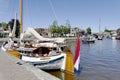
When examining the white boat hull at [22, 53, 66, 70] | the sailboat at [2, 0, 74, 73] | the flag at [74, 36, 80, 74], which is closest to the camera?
the flag at [74, 36, 80, 74]

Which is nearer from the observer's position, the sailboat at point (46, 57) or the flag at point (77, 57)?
the flag at point (77, 57)

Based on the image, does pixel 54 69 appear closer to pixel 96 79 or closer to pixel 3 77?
pixel 96 79

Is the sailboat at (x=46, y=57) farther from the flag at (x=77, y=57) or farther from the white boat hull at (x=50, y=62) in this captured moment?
the flag at (x=77, y=57)

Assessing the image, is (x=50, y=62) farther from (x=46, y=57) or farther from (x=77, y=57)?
(x=77, y=57)

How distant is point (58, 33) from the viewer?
12838 centimetres

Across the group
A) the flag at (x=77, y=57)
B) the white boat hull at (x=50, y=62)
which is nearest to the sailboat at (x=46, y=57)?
the white boat hull at (x=50, y=62)

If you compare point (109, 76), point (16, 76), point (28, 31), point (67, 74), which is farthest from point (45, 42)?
point (16, 76)

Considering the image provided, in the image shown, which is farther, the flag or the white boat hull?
the white boat hull

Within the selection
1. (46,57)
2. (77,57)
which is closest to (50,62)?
(46,57)

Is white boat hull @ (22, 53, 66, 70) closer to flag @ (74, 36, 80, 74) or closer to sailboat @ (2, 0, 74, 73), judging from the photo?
sailboat @ (2, 0, 74, 73)

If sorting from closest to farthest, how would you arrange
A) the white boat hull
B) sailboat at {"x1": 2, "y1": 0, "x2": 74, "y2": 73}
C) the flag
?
the flag → sailboat at {"x1": 2, "y1": 0, "x2": 74, "y2": 73} → the white boat hull

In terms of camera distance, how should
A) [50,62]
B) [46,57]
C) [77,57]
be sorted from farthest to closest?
1. [46,57]
2. [50,62]
3. [77,57]

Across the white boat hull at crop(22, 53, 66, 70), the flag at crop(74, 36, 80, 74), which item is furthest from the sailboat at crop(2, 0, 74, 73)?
the flag at crop(74, 36, 80, 74)

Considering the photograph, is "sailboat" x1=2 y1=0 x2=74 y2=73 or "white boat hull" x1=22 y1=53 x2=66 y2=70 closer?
Result: "sailboat" x1=2 y1=0 x2=74 y2=73
